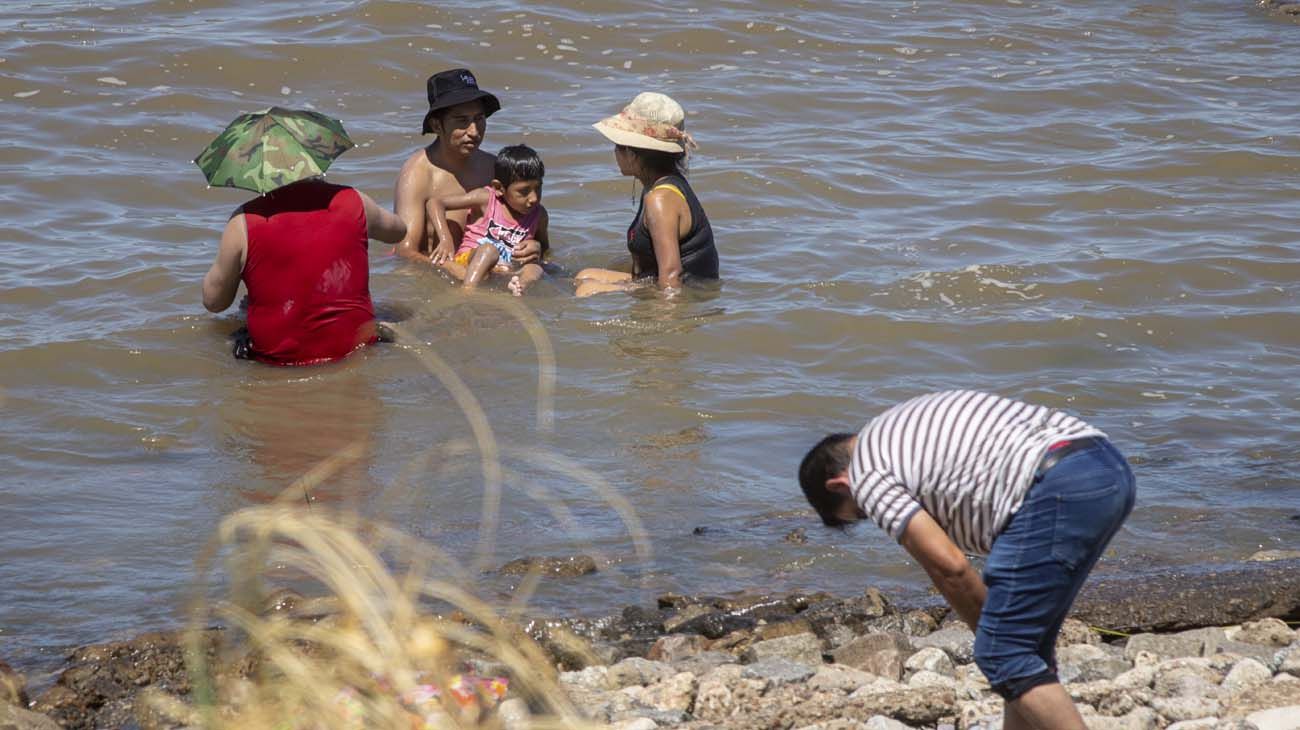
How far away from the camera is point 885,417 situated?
375cm

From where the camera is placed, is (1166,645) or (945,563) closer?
(945,563)

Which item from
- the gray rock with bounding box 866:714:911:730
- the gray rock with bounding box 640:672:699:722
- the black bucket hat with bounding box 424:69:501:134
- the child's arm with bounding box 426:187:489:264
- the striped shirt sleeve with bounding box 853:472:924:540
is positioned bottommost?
the gray rock with bounding box 640:672:699:722

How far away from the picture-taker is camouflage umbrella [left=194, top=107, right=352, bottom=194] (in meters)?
6.86

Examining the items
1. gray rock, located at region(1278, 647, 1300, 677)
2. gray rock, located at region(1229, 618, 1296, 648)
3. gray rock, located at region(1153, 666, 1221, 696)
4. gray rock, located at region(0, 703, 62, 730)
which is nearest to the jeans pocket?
gray rock, located at region(1153, 666, 1221, 696)

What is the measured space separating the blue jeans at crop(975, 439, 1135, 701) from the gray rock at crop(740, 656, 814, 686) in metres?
1.00

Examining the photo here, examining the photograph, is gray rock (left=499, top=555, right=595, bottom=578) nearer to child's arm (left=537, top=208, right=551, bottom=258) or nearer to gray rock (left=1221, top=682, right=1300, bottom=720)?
gray rock (left=1221, top=682, right=1300, bottom=720)

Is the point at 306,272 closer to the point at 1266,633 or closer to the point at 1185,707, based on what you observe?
the point at 1266,633

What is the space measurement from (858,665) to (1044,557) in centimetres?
127

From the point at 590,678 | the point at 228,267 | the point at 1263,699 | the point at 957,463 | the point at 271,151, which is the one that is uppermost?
the point at 271,151

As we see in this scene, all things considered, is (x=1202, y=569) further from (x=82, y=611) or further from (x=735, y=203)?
(x=735, y=203)

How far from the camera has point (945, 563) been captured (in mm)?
3621

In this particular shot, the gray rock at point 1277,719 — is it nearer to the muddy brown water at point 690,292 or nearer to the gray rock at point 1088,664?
the gray rock at point 1088,664

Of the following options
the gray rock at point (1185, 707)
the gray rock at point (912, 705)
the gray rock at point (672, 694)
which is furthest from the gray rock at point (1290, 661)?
the gray rock at point (672, 694)

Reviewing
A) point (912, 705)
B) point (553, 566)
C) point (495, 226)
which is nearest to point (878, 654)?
point (912, 705)
